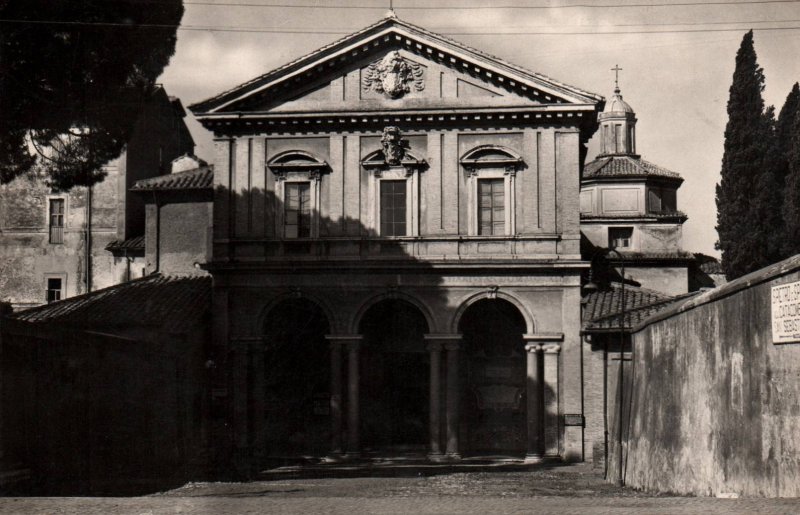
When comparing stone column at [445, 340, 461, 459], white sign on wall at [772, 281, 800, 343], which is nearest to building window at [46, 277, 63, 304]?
stone column at [445, 340, 461, 459]

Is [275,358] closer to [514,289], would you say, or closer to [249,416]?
[249,416]

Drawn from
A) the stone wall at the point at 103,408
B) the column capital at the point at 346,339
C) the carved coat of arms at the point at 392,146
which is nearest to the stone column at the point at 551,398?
the column capital at the point at 346,339

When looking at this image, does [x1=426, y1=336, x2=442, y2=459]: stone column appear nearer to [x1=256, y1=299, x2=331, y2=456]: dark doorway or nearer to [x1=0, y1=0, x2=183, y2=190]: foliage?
[x1=256, y1=299, x2=331, y2=456]: dark doorway

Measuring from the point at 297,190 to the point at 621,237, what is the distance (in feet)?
69.9

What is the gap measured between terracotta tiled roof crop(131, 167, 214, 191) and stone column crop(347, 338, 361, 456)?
306 inches

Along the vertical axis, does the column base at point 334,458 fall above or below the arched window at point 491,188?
below

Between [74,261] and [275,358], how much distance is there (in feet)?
37.0

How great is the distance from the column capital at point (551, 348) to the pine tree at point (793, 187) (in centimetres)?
611

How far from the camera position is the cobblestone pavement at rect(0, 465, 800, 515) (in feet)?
40.0

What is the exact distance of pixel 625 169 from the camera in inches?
1884

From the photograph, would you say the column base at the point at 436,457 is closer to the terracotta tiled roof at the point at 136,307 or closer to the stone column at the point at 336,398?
the stone column at the point at 336,398

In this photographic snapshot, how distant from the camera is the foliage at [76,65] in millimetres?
20359

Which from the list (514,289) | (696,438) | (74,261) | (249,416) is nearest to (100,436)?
(249,416)

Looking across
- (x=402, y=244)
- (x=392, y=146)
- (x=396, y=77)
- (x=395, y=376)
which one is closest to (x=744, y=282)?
(x=402, y=244)
